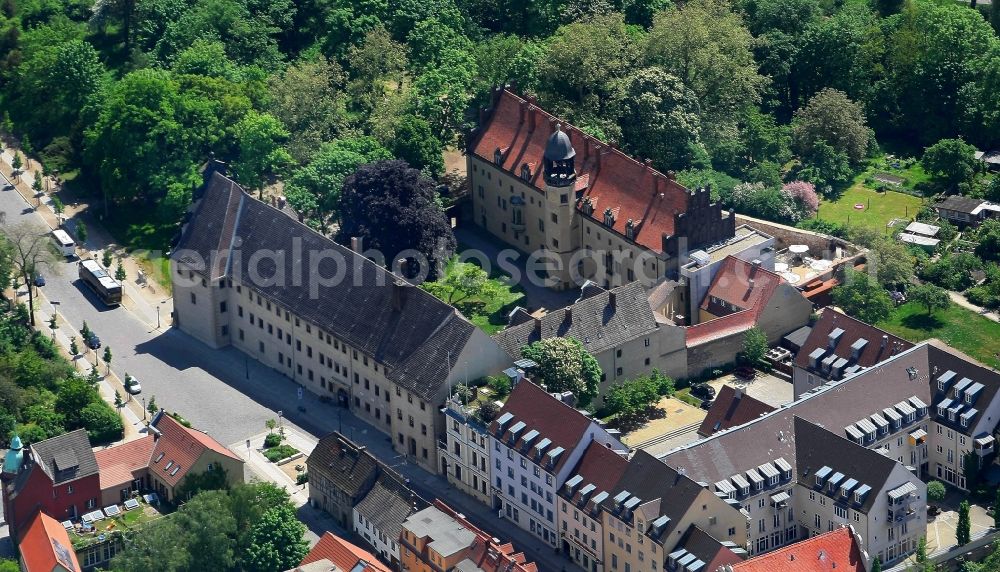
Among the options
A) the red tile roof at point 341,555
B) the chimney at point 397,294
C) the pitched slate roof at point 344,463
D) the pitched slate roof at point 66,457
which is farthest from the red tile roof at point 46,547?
the chimney at point 397,294

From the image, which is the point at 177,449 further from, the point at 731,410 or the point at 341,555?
the point at 731,410

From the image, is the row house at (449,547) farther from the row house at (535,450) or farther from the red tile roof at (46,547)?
the red tile roof at (46,547)

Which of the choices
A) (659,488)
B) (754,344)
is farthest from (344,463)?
(754,344)

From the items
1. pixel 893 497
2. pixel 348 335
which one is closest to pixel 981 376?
pixel 893 497

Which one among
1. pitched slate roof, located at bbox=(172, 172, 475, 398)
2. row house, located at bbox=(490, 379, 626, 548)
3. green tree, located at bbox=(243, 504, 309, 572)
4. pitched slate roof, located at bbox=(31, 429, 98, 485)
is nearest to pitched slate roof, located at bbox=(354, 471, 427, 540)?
green tree, located at bbox=(243, 504, 309, 572)

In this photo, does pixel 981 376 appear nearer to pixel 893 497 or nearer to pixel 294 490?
pixel 893 497
